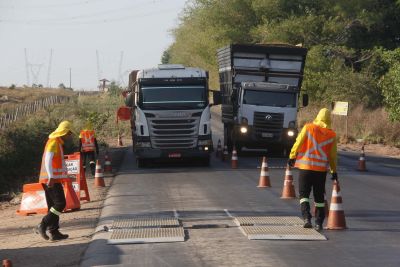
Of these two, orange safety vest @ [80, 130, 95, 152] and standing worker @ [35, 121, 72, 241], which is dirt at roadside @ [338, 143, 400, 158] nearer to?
orange safety vest @ [80, 130, 95, 152]

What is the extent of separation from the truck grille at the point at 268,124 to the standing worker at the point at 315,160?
664 inches

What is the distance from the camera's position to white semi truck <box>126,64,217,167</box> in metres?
25.8

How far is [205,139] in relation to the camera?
85.6 feet

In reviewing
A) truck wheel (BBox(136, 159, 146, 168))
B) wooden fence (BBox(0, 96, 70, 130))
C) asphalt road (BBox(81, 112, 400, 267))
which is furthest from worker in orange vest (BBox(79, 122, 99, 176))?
wooden fence (BBox(0, 96, 70, 130))

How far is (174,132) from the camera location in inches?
1024

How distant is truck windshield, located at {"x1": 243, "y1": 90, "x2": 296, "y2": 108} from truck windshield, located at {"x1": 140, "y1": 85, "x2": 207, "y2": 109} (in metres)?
4.40

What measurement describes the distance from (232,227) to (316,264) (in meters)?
3.41

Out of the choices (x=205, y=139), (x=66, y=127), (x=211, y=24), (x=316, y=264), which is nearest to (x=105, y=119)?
(x=211, y=24)

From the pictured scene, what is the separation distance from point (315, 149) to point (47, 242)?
4.48 metres

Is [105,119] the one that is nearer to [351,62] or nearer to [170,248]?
[351,62]

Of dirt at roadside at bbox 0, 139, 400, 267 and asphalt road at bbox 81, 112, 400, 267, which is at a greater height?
asphalt road at bbox 81, 112, 400, 267

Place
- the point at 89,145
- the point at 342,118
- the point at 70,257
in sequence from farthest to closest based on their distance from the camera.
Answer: the point at 342,118
the point at 89,145
the point at 70,257

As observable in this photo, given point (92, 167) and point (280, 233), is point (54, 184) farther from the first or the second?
point (92, 167)

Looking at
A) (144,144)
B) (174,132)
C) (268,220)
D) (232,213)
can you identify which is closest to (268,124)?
(174,132)
